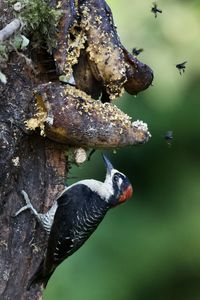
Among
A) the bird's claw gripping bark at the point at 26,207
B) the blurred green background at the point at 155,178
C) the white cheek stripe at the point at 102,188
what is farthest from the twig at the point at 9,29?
the blurred green background at the point at 155,178

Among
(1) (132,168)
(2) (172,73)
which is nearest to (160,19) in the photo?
(2) (172,73)

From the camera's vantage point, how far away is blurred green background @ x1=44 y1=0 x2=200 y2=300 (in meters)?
5.84

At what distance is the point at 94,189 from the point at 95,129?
84 centimetres

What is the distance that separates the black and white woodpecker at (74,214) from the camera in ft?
13.0

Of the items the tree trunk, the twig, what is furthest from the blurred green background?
the twig

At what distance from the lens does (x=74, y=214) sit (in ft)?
14.2

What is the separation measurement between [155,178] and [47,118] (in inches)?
99.0

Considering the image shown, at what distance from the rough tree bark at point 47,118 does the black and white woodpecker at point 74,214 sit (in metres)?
0.04

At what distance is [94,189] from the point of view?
4.58m

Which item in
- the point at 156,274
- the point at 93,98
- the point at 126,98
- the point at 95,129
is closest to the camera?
the point at 95,129

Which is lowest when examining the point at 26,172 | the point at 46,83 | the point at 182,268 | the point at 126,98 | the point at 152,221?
the point at 182,268

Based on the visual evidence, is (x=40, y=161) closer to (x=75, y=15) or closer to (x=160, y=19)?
(x=75, y=15)

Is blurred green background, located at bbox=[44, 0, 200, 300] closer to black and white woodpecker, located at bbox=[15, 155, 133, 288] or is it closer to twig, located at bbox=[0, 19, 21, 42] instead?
black and white woodpecker, located at bbox=[15, 155, 133, 288]

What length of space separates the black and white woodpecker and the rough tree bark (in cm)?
4
